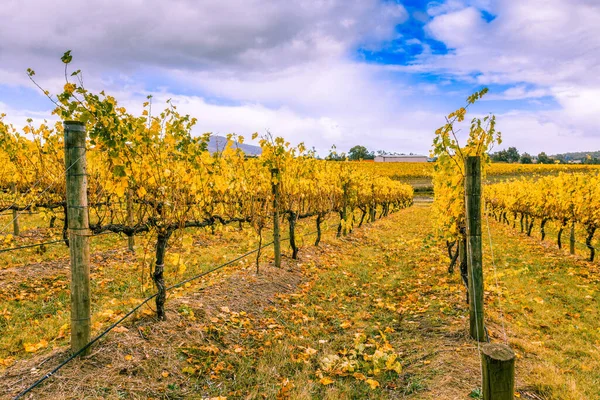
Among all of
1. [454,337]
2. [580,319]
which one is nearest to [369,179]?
[580,319]

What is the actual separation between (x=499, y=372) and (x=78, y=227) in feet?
11.6

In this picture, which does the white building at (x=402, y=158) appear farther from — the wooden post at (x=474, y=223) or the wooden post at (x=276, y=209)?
the wooden post at (x=474, y=223)

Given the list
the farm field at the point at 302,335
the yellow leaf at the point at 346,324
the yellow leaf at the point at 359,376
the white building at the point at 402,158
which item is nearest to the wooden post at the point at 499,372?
the farm field at the point at 302,335

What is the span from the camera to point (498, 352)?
215 centimetres

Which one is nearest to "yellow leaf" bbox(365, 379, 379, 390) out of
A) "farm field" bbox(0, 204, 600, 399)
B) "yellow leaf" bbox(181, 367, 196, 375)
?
"farm field" bbox(0, 204, 600, 399)

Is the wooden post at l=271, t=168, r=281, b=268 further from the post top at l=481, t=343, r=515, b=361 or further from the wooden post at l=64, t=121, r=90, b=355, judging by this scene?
the post top at l=481, t=343, r=515, b=361

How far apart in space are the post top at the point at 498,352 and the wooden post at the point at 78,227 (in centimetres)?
332

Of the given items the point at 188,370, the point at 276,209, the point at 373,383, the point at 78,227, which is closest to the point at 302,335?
the point at 373,383

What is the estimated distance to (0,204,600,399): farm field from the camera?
325 cm

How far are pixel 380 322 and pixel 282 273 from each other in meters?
2.70

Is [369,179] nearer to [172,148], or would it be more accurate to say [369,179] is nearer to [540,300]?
[540,300]

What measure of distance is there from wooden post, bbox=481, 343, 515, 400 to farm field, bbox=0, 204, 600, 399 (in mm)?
1154

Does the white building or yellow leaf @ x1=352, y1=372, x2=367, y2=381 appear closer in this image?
yellow leaf @ x1=352, y1=372, x2=367, y2=381

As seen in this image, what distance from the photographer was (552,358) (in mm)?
3896
